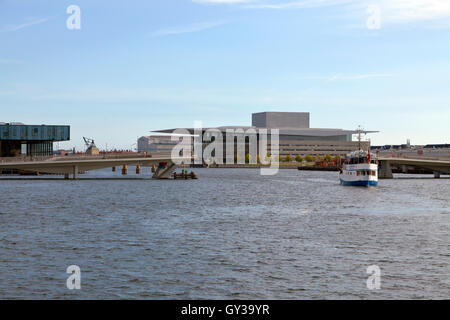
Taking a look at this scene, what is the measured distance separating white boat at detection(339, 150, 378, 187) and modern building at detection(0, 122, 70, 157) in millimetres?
98917

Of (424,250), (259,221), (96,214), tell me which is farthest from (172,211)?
(424,250)

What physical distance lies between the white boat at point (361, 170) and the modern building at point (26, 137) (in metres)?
98.9

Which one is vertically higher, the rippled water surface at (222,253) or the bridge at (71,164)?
the bridge at (71,164)

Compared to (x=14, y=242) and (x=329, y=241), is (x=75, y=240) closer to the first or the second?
(x=14, y=242)

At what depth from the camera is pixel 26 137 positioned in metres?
178

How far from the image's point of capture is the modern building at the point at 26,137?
175750 mm

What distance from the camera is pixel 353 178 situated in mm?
123812

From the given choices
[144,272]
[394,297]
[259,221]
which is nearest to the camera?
[394,297]

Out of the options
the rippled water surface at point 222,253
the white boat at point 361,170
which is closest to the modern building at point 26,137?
the white boat at point 361,170

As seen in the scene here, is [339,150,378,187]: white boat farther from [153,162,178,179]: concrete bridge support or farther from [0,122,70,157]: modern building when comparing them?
[0,122,70,157]: modern building

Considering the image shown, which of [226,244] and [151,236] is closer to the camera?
[226,244]

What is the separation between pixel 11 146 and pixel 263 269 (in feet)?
544

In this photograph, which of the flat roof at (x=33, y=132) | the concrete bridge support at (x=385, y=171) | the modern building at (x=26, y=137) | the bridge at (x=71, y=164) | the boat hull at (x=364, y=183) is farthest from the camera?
the modern building at (x=26, y=137)

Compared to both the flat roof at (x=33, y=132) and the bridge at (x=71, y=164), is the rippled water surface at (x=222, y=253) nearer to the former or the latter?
the bridge at (x=71, y=164)
